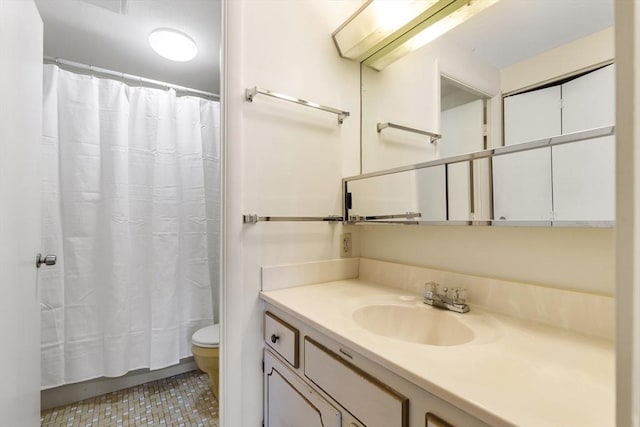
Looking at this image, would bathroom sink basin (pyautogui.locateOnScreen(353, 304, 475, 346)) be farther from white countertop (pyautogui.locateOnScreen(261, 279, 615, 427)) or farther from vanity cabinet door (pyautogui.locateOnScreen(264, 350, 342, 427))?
vanity cabinet door (pyautogui.locateOnScreen(264, 350, 342, 427))

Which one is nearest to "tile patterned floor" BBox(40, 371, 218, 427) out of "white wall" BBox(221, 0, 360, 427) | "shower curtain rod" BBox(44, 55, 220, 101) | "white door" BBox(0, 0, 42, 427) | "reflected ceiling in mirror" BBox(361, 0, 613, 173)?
"white door" BBox(0, 0, 42, 427)

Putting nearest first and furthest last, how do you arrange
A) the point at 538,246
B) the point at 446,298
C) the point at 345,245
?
the point at 538,246
the point at 446,298
the point at 345,245

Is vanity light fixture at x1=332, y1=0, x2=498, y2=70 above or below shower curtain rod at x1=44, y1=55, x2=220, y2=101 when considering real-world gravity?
below

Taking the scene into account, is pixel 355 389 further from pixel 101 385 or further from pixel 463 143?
pixel 101 385

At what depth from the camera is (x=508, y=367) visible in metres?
0.56

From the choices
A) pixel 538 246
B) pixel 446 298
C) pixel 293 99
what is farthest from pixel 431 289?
pixel 293 99

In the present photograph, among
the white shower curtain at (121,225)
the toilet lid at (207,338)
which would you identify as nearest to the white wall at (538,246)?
the toilet lid at (207,338)

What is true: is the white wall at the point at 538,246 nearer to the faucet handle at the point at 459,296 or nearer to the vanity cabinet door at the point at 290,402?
the faucet handle at the point at 459,296

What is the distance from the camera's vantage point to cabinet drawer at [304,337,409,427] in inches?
23.3

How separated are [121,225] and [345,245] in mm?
1335

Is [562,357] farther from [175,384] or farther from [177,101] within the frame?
[177,101]

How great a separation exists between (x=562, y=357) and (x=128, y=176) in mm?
2082

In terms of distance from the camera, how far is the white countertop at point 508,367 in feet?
1.42

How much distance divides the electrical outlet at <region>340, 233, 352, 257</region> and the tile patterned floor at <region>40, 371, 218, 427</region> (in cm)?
112
